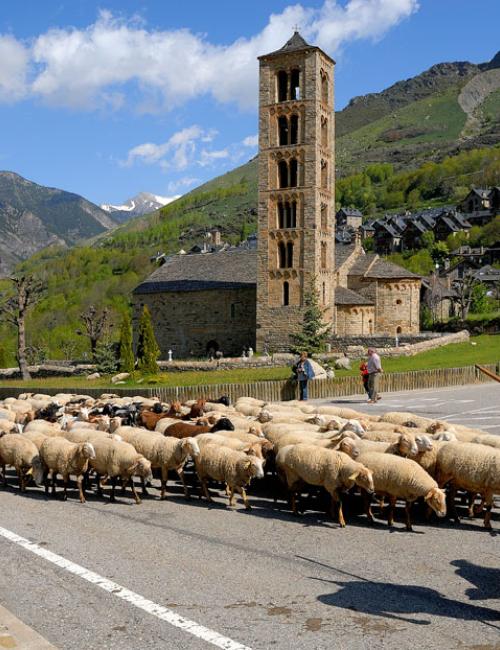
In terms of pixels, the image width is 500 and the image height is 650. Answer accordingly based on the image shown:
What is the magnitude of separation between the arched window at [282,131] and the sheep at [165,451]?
45.0 meters

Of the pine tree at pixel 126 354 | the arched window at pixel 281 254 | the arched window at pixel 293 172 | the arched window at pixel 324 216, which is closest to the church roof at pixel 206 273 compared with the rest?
the arched window at pixel 281 254

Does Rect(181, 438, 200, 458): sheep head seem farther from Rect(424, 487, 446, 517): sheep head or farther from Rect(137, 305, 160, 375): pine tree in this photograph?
Rect(137, 305, 160, 375): pine tree

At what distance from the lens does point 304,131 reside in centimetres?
5538

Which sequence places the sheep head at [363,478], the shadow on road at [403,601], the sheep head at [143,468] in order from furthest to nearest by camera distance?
the sheep head at [143,468], the sheep head at [363,478], the shadow on road at [403,601]

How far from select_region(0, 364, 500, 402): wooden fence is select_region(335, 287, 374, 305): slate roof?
923 inches

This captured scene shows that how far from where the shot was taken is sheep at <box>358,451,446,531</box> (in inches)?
441

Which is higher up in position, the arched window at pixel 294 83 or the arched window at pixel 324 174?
the arched window at pixel 294 83

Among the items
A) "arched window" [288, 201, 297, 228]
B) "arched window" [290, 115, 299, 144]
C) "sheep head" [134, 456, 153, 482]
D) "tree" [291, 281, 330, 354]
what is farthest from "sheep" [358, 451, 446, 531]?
"arched window" [290, 115, 299, 144]

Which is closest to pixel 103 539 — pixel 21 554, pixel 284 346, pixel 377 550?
pixel 21 554

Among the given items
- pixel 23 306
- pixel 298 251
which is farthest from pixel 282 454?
pixel 298 251

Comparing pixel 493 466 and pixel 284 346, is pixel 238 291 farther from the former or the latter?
pixel 493 466

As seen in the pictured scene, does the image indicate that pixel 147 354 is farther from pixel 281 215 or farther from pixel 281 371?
pixel 281 215

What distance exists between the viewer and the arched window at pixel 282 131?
185 ft

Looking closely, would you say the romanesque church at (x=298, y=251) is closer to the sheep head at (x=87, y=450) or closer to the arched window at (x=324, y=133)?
the arched window at (x=324, y=133)
